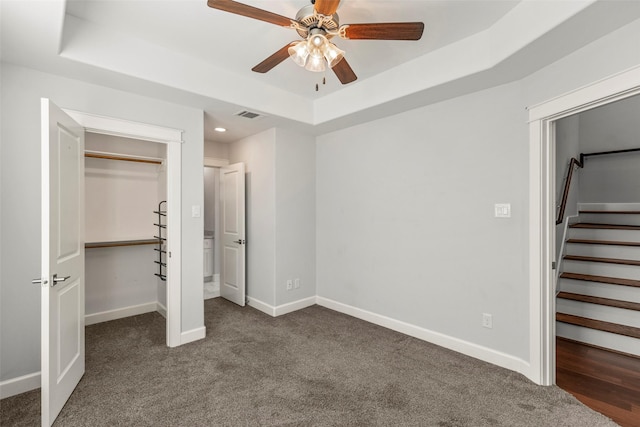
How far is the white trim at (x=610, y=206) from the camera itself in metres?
4.43

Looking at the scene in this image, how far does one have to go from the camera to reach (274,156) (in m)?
3.97

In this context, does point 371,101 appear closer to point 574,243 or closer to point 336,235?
point 336,235

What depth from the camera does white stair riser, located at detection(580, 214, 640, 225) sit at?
4.14 m

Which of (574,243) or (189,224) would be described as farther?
(574,243)

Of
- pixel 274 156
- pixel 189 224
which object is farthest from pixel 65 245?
pixel 274 156

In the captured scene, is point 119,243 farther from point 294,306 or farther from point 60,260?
point 294,306

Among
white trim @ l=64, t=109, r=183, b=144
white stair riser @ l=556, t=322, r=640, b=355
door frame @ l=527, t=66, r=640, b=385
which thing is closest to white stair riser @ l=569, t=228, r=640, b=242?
white stair riser @ l=556, t=322, r=640, b=355

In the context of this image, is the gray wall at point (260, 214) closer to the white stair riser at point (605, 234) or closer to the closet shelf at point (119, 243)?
the closet shelf at point (119, 243)

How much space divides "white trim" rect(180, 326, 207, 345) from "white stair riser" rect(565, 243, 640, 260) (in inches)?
179

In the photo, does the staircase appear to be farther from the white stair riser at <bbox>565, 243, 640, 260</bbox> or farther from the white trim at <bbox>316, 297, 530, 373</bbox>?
the white trim at <bbox>316, 297, 530, 373</bbox>

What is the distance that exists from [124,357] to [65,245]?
1298mm

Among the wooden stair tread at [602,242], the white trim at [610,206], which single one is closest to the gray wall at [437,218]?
the wooden stair tread at [602,242]

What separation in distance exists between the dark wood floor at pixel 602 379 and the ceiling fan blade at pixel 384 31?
9.18ft

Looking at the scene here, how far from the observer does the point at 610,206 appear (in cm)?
457
